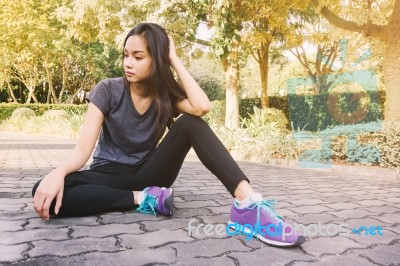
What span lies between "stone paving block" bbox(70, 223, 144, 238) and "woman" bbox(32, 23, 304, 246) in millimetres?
196

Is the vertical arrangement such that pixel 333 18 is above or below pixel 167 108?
above

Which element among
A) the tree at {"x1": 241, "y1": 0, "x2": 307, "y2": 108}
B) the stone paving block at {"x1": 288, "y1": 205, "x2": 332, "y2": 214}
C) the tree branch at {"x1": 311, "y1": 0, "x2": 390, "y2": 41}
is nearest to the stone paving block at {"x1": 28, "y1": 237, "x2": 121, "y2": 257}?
the stone paving block at {"x1": 288, "y1": 205, "x2": 332, "y2": 214}

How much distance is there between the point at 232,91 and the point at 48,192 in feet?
29.1

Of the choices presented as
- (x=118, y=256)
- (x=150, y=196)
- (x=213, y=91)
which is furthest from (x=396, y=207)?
(x=213, y=91)

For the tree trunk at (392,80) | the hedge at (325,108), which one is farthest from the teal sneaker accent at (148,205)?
the hedge at (325,108)

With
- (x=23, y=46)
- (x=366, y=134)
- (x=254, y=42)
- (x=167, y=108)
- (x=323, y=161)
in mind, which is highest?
(x=23, y=46)

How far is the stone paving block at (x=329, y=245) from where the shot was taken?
183cm

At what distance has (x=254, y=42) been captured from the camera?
34.3ft

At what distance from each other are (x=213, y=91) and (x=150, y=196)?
24.9 metres

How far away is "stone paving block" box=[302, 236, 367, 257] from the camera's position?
6.00 feet

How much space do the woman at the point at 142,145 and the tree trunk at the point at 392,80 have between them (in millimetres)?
6692

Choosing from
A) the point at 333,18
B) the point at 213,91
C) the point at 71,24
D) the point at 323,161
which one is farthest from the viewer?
the point at 213,91

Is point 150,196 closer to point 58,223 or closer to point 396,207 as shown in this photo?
point 58,223

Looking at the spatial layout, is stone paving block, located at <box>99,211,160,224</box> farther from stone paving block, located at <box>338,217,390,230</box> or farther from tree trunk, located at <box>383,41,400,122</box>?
tree trunk, located at <box>383,41,400,122</box>
